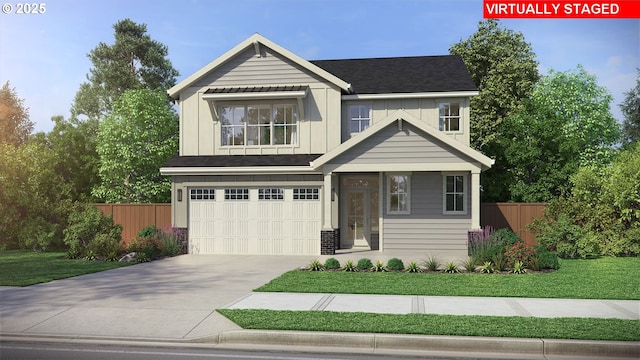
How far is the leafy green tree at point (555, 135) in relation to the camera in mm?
27906

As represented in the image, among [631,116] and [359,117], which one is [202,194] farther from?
[631,116]

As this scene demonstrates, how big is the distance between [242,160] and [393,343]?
14.8 meters

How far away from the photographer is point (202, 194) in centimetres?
2203

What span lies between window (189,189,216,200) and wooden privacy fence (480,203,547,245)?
11.4m

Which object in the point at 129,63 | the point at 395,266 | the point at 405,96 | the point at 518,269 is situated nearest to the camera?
the point at 518,269

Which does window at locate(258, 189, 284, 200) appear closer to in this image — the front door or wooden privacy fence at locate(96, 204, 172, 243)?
the front door

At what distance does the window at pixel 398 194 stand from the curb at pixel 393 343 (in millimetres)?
13233

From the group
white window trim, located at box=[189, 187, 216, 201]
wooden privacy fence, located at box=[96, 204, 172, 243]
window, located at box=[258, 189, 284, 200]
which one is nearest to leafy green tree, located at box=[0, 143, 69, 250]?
wooden privacy fence, located at box=[96, 204, 172, 243]

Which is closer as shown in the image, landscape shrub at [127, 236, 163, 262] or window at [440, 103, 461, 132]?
landscape shrub at [127, 236, 163, 262]

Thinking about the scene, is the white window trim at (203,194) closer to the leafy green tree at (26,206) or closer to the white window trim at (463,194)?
the leafy green tree at (26,206)

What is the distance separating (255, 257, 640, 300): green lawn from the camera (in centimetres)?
1186

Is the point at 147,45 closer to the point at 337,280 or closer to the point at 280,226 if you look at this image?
the point at 280,226

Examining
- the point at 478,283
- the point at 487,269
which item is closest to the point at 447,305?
the point at 478,283

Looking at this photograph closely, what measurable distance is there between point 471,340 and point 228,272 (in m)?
9.32
